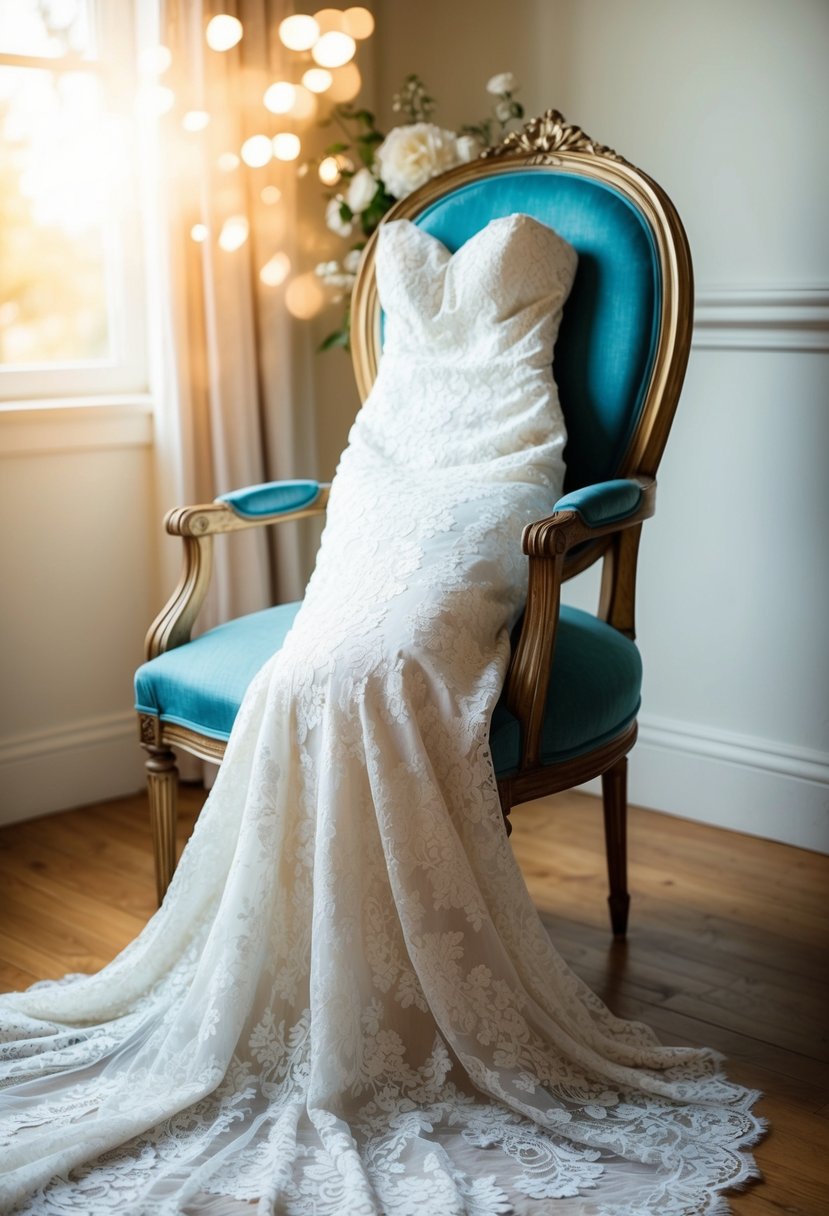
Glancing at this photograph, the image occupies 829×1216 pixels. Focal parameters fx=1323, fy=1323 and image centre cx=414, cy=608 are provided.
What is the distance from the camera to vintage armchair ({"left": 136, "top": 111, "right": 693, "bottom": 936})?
79.7 inches

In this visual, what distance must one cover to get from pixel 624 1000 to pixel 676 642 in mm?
999

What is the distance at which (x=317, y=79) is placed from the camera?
10.6ft

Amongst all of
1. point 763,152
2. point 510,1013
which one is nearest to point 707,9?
point 763,152

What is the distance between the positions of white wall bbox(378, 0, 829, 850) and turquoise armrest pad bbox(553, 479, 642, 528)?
0.73 m

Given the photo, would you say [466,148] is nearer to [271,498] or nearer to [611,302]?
[611,302]

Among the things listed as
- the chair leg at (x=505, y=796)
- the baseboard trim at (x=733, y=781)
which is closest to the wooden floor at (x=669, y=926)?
the baseboard trim at (x=733, y=781)

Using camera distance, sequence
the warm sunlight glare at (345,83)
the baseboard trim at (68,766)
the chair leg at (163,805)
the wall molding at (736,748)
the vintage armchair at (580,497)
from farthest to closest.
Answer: the warm sunlight glare at (345,83), the baseboard trim at (68,766), the wall molding at (736,748), the chair leg at (163,805), the vintage armchair at (580,497)

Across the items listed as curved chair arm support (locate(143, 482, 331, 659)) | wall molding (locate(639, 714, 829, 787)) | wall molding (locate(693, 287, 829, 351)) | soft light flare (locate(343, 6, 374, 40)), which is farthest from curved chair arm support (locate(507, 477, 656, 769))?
soft light flare (locate(343, 6, 374, 40))

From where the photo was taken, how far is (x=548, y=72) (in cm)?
301

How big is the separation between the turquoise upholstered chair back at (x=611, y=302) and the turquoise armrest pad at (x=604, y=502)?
178 millimetres

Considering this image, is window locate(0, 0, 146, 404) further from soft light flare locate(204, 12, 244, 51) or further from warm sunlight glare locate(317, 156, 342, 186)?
warm sunlight glare locate(317, 156, 342, 186)

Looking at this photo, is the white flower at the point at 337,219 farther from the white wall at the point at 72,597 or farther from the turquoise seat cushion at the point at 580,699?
the turquoise seat cushion at the point at 580,699

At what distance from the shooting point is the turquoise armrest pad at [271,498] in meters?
2.40

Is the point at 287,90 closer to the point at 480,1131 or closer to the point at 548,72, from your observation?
the point at 548,72
